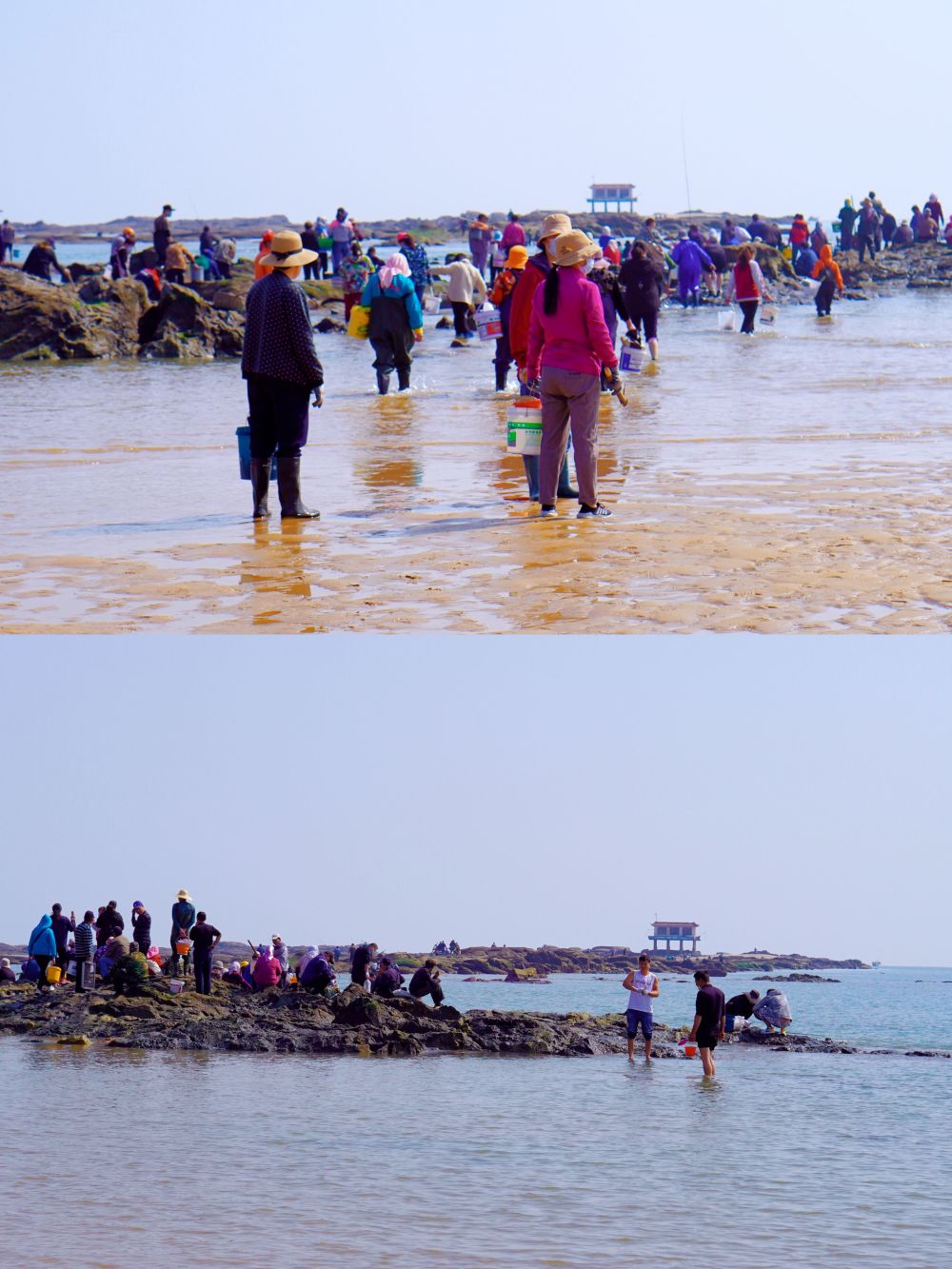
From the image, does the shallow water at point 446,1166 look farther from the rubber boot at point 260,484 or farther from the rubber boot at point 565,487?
the rubber boot at point 565,487

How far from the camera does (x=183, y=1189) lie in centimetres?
1032

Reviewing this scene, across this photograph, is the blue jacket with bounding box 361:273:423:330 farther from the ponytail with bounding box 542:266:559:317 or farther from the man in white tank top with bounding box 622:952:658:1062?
the ponytail with bounding box 542:266:559:317

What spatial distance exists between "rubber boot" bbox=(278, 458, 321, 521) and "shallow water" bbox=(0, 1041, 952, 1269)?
439 centimetres

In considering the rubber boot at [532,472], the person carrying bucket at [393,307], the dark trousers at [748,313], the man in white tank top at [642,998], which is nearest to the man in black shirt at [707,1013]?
the man in white tank top at [642,998]

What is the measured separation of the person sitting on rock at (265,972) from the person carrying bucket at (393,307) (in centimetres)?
752

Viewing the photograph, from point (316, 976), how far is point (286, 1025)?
2.01 m

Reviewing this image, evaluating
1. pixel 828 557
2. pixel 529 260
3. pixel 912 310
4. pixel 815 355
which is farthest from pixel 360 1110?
pixel 912 310

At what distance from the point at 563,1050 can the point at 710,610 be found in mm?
10851

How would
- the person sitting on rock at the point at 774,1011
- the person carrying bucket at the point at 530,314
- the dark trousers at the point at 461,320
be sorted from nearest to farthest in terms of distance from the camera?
1. the person carrying bucket at the point at 530,314
2. the person sitting on rock at the point at 774,1011
3. the dark trousers at the point at 461,320

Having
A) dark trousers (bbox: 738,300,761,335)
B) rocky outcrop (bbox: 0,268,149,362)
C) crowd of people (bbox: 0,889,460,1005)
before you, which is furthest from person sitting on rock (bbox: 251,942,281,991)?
dark trousers (bbox: 738,300,761,335)

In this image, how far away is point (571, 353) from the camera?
12.0 meters

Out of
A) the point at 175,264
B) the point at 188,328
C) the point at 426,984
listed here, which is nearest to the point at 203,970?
the point at 426,984

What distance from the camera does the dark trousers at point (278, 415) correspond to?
12180 millimetres

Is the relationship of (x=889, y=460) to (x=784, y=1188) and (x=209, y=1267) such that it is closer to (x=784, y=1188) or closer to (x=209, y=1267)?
(x=784, y=1188)
